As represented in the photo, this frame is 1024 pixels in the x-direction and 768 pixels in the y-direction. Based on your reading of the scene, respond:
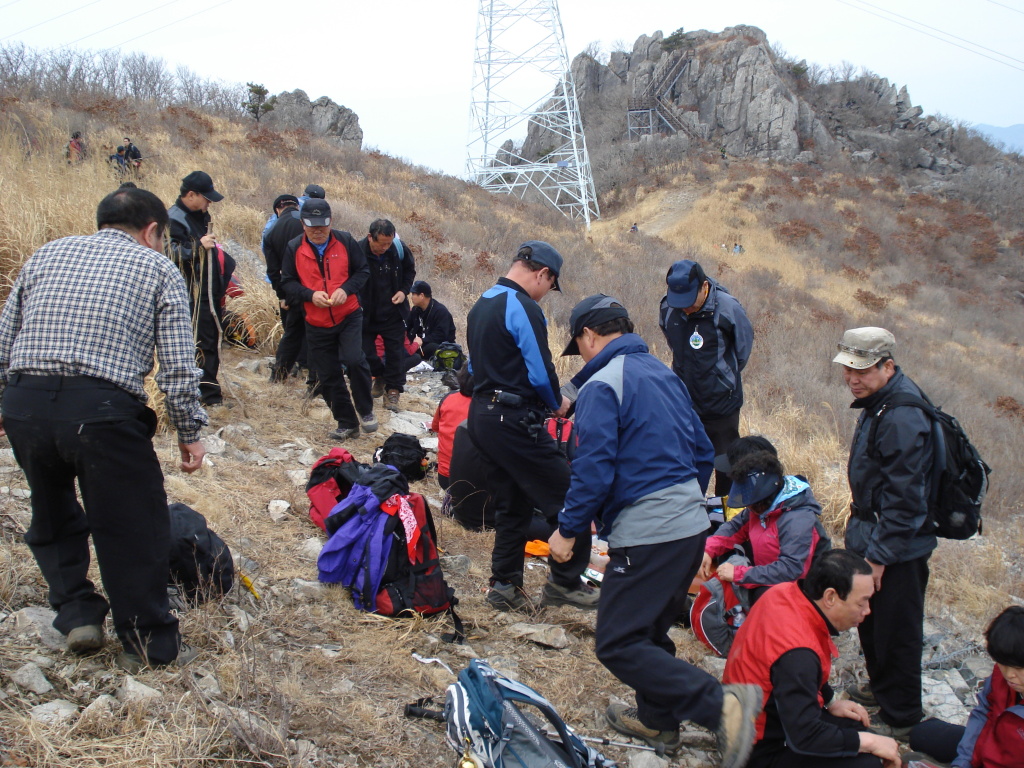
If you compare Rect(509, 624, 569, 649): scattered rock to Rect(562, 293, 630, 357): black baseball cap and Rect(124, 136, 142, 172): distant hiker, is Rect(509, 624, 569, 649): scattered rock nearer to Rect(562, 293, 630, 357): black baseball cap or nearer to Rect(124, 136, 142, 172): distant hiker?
Rect(562, 293, 630, 357): black baseball cap

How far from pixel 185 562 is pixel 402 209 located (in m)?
14.1

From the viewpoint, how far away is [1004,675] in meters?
2.52

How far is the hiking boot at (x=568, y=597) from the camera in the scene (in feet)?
12.3

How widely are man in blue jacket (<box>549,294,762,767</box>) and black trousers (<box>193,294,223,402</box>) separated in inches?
158

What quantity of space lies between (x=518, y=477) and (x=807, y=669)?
1.60 metres

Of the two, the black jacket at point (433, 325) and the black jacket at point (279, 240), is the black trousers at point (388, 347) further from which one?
the black jacket at point (433, 325)

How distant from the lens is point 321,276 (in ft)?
17.6

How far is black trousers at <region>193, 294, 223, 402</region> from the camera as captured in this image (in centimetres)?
565

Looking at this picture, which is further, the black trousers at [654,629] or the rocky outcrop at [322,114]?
the rocky outcrop at [322,114]

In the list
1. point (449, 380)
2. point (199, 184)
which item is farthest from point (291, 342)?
point (449, 380)

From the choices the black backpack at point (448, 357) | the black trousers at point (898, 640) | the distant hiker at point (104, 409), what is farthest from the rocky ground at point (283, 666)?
the black backpack at point (448, 357)

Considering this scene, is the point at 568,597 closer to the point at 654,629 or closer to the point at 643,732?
the point at 643,732

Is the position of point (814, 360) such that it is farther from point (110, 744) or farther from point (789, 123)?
point (789, 123)

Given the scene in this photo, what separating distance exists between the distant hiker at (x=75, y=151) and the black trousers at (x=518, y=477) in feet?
27.1
